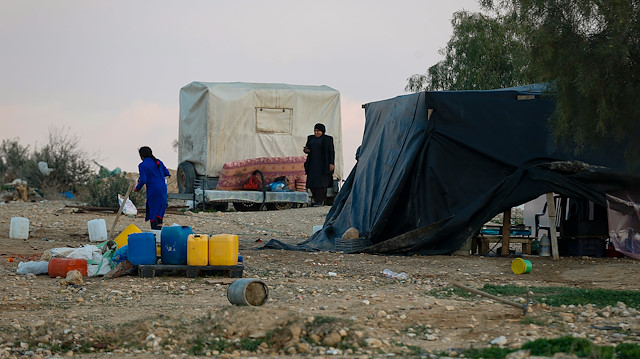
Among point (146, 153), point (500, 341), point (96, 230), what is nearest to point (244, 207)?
point (96, 230)

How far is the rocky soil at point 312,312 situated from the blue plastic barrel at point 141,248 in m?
0.24

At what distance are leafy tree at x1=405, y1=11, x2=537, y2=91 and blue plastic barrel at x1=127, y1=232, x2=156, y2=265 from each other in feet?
73.3

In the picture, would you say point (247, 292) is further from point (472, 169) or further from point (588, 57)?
point (472, 169)

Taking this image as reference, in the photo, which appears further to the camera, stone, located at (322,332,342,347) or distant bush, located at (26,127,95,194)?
distant bush, located at (26,127,95,194)

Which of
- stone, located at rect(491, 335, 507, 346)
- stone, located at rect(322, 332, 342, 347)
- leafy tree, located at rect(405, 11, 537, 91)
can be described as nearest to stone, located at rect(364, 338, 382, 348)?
stone, located at rect(322, 332, 342, 347)

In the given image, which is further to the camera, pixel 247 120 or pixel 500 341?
pixel 247 120

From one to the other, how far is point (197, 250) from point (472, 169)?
4559 mm

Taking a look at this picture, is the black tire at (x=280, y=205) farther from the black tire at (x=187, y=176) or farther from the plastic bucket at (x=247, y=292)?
the plastic bucket at (x=247, y=292)

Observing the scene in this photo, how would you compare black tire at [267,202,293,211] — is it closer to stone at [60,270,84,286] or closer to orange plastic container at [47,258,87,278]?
orange plastic container at [47,258,87,278]

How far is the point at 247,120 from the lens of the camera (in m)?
21.5

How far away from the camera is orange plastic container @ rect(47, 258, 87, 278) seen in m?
9.35

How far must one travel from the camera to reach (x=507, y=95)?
39.4 ft

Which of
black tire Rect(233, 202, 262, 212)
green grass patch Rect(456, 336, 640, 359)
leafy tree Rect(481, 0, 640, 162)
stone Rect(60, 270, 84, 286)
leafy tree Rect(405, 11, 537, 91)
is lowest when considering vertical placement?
green grass patch Rect(456, 336, 640, 359)

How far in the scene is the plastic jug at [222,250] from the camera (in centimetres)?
930
